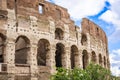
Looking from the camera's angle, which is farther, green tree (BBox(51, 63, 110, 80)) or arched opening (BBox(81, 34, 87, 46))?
arched opening (BBox(81, 34, 87, 46))

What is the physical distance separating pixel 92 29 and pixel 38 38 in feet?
27.9

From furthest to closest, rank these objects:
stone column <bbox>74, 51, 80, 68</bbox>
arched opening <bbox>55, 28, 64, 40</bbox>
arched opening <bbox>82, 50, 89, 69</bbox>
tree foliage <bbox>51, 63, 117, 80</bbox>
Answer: arched opening <bbox>82, 50, 89, 69</bbox> < stone column <bbox>74, 51, 80, 68</bbox> < arched opening <bbox>55, 28, 64, 40</bbox> < tree foliage <bbox>51, 63, 117, 80</bbox>

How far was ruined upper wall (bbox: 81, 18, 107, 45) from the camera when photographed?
27656 millimetres

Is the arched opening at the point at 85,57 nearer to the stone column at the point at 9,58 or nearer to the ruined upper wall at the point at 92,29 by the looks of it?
the ruined upper wall at the point at 92,29

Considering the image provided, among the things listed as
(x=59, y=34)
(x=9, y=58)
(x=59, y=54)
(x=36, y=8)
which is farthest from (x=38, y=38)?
(x=59, y=54)

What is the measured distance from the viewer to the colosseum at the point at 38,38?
20000 millimetres

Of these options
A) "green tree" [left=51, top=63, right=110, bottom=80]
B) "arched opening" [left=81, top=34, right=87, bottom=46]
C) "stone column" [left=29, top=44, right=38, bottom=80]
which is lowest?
"green tree" [left=51, top=63, right=110, bottom=80]

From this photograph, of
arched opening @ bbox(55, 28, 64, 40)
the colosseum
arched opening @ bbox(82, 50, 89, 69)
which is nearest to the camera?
the colosseum

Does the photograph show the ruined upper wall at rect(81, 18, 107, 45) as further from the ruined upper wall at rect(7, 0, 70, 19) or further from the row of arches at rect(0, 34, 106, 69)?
the ruined upper wall at rect(7, 0, 70, 19)

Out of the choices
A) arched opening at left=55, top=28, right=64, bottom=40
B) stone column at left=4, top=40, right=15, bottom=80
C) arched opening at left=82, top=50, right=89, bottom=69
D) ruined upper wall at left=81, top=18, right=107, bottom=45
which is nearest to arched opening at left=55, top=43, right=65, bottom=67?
arched opening at left=55, top=28, right=64, bottom=40

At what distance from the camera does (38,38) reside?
861 inches

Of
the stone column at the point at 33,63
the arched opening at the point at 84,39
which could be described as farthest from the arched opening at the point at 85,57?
the stone column at the point at 33,63

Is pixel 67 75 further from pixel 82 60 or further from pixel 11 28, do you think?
pixel 82 60

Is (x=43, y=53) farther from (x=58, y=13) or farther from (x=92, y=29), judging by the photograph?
(x=92, y=29)
